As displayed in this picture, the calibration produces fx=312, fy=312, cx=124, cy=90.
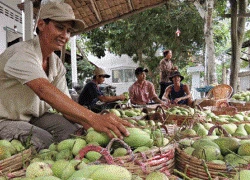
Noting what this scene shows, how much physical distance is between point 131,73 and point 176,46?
9555 mm

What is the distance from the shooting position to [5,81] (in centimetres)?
272

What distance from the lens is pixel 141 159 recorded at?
5.76 feet

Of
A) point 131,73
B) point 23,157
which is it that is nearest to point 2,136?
point 23,157

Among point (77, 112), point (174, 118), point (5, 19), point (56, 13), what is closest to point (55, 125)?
point (77, 112)

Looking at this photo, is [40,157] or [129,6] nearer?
[40,157]

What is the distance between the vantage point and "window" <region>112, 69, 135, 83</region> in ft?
87.7

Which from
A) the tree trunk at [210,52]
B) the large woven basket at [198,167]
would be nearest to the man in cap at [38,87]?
the large woven basket at [198,167]

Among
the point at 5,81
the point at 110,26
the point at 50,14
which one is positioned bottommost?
the point at 5,81

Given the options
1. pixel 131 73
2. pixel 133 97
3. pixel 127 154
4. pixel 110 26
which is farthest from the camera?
pixel 131 73

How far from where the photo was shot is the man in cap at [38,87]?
7.34 ft

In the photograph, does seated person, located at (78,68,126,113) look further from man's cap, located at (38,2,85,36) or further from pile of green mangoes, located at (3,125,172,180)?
pile of green mangoes, located at (3,125,172,180)

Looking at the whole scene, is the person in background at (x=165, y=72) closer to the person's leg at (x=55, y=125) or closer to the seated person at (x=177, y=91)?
the seated person at (x=177, y=91)

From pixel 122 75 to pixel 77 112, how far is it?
24794 millimetres

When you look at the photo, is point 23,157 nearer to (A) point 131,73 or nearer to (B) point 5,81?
(B) point 5,81
